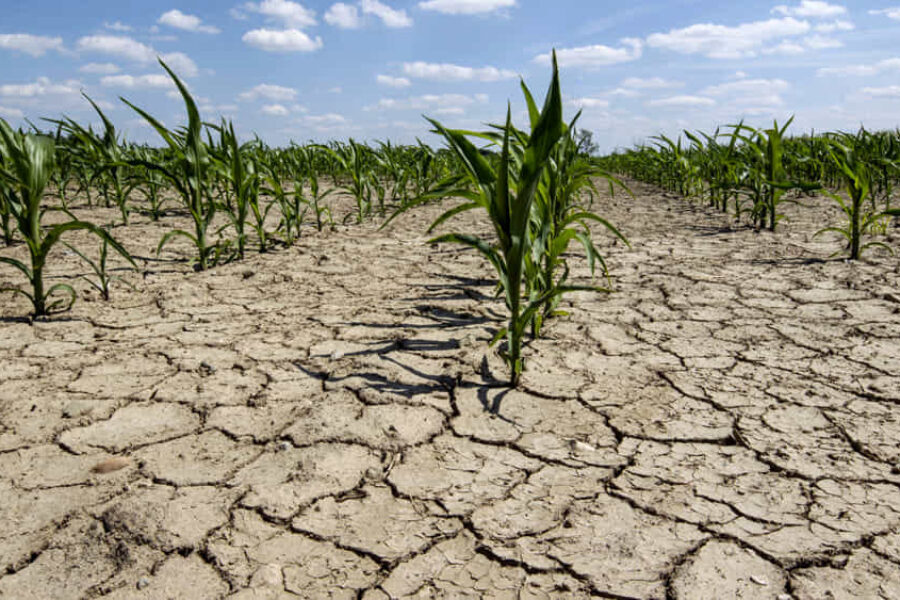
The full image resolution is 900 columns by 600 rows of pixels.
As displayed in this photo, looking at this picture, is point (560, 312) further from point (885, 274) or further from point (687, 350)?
point (885, 274)

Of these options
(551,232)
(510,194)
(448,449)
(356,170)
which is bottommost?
(448,449)

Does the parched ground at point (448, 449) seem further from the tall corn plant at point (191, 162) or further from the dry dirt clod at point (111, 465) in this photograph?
the tall corn plant at point (191, 162)

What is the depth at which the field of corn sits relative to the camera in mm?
977

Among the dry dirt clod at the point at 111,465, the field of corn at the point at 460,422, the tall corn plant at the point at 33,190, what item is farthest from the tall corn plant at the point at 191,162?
the dry dirt clod at the point at 111,465

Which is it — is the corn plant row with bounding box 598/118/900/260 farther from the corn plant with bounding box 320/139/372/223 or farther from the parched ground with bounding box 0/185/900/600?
the corn plant with bounding box 320/139/372/223

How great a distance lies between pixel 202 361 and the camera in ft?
5.86

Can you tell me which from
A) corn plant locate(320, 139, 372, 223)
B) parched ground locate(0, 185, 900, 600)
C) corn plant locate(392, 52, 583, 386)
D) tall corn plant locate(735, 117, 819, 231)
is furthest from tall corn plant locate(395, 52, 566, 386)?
corn plant locate(320, 139, 372, 223)

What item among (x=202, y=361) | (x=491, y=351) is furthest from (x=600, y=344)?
(x=202, y=361)

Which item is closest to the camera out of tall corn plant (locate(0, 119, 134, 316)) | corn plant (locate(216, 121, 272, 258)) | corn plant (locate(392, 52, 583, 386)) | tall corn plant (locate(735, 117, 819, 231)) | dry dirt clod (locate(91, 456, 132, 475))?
dry dirt clod (locate(91, 456, 132, 475))

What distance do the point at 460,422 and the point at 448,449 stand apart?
117 mm

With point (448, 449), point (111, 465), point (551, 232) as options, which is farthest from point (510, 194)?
point (111, 465)

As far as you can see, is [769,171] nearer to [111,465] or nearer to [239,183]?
[239,183]

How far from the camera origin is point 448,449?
1316mm

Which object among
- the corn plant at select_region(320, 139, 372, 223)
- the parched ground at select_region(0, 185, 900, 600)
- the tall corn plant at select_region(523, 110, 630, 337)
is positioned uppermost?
the corn plant at select_region(320, 139, 372, 223)
